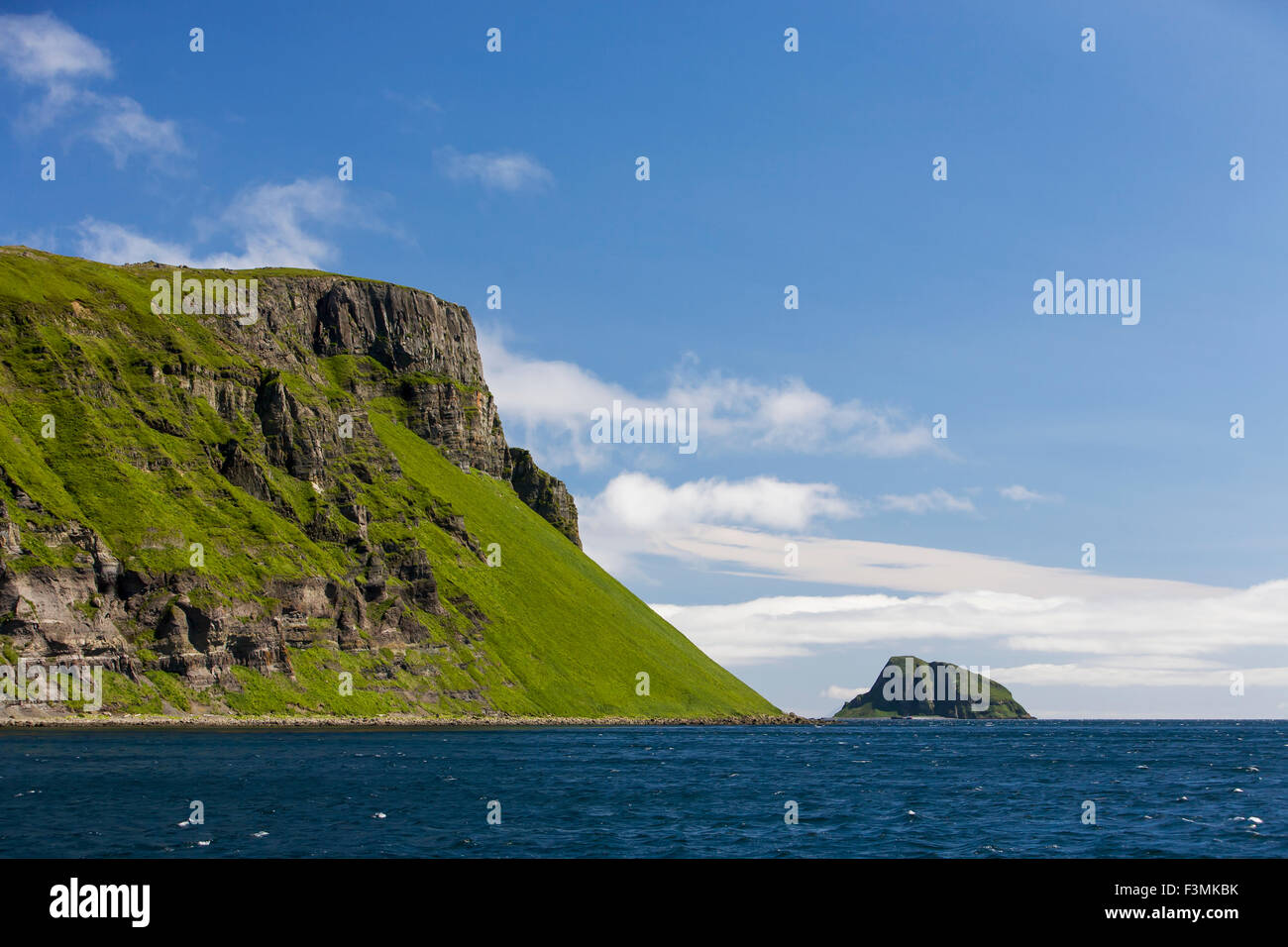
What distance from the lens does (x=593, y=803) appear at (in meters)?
62.2

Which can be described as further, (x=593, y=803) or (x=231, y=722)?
(x=231, y=722)

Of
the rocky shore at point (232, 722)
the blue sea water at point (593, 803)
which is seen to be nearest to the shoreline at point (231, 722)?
the rocky shore at point (232, 722)

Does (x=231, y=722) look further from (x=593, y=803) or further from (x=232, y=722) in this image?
(x=593, y=803)

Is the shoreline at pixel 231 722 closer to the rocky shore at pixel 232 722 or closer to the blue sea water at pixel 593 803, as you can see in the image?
the rocky shore at pixel 232 722

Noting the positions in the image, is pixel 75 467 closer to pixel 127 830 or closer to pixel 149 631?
pixel 149 631

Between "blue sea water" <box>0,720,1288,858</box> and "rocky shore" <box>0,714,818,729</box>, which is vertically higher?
"blue sea water" <box>0,720,1288,858</box>

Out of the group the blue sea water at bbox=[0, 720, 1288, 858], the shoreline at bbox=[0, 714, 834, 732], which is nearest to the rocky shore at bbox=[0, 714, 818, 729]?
the shoreline at bbox=[0, 714, 834, 732]

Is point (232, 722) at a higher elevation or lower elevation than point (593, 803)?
lower

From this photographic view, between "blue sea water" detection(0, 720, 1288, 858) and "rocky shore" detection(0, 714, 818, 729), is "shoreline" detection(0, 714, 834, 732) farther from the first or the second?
"blue sea water" detection(0, 720, 1288, 858)

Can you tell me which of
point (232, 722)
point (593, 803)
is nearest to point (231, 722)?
point (232, 722)

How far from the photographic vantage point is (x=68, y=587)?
154 meters

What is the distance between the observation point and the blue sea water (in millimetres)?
44750

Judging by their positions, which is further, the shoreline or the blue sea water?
the shoreline

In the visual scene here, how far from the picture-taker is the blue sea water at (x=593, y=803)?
4475 centimetres
